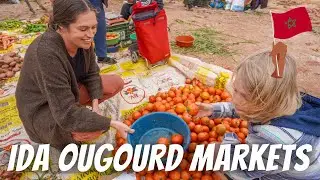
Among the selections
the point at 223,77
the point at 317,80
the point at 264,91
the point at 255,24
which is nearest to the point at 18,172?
the point at 264,91

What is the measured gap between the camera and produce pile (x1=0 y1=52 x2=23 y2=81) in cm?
384

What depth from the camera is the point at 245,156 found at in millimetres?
1822

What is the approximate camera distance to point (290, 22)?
5.17 feet

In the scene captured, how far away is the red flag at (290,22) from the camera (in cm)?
155

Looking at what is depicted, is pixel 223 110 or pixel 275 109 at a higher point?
pixel 275 109

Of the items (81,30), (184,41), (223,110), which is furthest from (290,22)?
(184,41)

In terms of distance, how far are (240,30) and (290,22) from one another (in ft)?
15.4

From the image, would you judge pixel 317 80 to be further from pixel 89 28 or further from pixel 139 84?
pixel 89 28

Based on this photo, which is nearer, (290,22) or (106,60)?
(290,22)

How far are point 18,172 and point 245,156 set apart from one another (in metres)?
1.88

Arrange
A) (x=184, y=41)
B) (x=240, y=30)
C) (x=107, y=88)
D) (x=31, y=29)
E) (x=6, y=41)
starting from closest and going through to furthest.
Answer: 1. (x=107, y=88)
2. (x=6, y=41)
3. (x=184, y=41)
4. (x=31, y=29)
5. (x=240, y=30)

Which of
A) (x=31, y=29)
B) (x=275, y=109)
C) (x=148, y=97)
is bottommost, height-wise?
(x=148, y=97)

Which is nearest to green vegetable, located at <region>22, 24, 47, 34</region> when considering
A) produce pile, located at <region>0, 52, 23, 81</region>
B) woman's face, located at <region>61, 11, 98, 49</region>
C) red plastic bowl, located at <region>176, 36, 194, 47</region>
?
produce pile, located at <region>0, 52, 23, 81</region>

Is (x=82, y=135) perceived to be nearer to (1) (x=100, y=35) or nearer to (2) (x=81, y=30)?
(2) (x=81, y=30)
